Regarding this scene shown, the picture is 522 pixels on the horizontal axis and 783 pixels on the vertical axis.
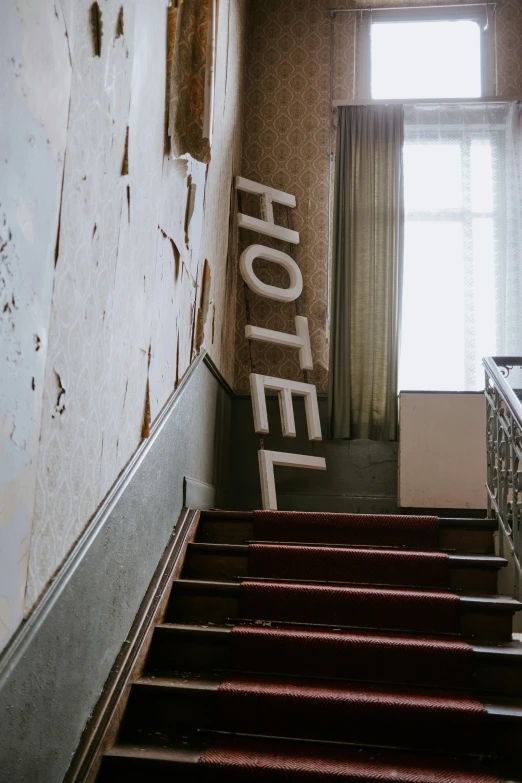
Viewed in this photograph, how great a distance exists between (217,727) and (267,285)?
9.99 ft

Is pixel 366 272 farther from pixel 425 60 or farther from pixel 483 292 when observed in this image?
pixel 425 60

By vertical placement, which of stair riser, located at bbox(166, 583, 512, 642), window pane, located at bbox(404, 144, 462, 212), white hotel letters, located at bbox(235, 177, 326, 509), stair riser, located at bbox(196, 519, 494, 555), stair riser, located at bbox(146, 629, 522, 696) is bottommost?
stair riser, located at bbox(146, 629, 522, 696)

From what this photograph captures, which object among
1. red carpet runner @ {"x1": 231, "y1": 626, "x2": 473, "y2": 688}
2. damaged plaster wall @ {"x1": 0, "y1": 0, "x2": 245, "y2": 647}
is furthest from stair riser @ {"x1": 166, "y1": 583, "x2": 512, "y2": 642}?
damaged plaster wall @ {"x1": 0, "y1": 0, "x2": 245, "y2": 647}

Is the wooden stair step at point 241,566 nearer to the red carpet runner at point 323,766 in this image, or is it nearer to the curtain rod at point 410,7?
the red carpet runner at point 323,766

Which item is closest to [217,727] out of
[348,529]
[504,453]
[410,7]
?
[348,529]

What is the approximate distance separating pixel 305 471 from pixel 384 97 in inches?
112

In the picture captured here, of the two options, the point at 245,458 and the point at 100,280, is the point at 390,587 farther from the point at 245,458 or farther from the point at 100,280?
the point at 245,458

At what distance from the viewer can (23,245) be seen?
155 cm

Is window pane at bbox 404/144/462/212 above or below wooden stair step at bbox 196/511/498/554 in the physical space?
above

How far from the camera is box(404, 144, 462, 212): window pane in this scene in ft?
16.9

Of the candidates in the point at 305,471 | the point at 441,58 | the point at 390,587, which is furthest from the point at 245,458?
the point at 441,58

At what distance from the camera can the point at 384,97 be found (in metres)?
5.42

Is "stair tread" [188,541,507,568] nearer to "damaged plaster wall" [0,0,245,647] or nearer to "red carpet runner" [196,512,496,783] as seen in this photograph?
"red carpet runner" [196,512,496,783]

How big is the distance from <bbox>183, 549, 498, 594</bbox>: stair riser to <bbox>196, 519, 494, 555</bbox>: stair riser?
191 mm
